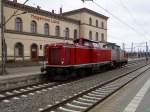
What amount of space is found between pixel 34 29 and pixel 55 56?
32.1 metres

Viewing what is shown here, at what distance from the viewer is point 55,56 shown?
23.8m

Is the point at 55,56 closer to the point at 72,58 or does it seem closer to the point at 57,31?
the point at 72,58

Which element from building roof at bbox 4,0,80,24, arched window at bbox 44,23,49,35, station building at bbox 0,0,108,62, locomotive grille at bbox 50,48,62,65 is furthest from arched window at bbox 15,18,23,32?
locomotive grille at bbox 50,48,62,65

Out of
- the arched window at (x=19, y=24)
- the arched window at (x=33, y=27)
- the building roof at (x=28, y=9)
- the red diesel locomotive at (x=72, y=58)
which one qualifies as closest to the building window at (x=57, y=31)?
the building roof at (x=28, y=9)

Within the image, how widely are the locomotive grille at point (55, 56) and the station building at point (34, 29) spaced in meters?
16.1

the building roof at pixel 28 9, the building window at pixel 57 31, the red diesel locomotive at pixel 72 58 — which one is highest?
the building roof at pixel 28 9

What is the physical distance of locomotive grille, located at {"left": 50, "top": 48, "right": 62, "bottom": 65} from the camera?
23.6 meters

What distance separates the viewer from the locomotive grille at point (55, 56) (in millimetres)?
23562

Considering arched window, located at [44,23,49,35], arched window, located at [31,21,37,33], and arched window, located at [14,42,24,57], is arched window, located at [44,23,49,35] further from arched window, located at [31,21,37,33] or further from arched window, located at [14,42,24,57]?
arched window, located at [14,42,24,57]

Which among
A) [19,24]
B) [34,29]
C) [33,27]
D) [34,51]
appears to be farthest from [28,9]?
Result: [34,51]

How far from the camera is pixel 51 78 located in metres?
24.1

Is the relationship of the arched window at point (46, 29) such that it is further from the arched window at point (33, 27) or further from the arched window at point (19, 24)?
the arched window at point (19, 24)

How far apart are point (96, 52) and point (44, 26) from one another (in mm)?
28734

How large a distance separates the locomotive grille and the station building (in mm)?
16066
